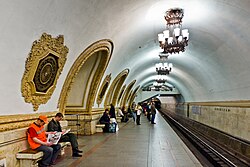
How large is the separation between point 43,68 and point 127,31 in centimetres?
429

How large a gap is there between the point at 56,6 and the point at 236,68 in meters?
7.97

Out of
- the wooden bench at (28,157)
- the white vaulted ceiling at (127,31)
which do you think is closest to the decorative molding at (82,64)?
the white vaulted ceiling at (127,31)

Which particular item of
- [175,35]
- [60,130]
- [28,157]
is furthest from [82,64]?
[175,35]

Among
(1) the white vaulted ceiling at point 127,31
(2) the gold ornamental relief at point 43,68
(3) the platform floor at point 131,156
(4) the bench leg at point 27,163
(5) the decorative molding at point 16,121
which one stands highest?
(1) the white vaulted ceiling at point 127,31

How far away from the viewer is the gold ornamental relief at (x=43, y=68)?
4.84 metres

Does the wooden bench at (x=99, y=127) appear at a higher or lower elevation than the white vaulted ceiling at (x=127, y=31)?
lower

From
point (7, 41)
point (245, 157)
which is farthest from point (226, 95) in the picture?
point (7, 41)

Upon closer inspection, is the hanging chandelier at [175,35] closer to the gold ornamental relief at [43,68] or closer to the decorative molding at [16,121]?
the gold ornamental relief at [43,68]

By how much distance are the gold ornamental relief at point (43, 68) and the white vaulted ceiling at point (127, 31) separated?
0.15m

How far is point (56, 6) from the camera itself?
15.3 feet

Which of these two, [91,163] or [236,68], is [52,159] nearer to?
[91,163]

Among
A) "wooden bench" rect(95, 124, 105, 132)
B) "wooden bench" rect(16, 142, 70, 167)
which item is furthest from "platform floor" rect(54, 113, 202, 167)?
"wooden bench" rect(95, 124, 105, 132)

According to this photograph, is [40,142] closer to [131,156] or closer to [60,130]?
[60,130]

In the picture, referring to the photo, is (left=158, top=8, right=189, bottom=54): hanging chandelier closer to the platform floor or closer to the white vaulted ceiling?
the white vaulted ceiling
